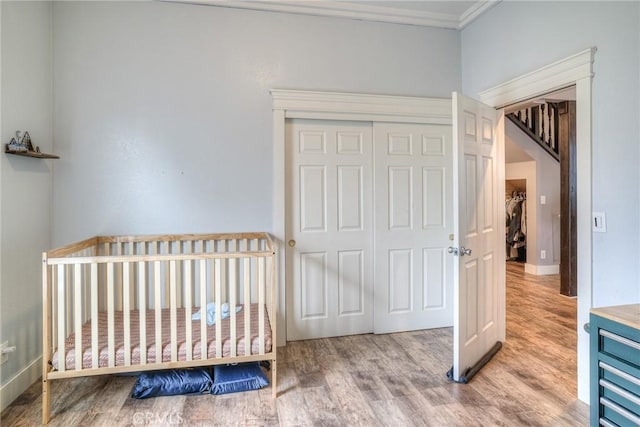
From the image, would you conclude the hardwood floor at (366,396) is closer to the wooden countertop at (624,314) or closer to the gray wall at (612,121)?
the gray wall at (612,121)

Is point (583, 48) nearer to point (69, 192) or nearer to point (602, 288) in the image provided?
point (602, 288)

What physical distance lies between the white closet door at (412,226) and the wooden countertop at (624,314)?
1.80 m

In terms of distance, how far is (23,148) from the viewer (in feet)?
7.19

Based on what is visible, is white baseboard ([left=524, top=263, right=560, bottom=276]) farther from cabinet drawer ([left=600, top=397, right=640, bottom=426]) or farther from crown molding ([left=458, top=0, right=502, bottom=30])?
cabinet drawer ([left=600, top=397, right=640, bottom=426])

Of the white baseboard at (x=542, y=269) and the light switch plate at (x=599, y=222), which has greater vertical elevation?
the light switch plate at (x=599, y=222)

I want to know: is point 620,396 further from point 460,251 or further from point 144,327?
point 144,327

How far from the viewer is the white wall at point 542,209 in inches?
215

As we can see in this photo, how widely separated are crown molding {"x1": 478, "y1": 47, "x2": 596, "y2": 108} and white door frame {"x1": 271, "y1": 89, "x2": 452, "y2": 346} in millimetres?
678

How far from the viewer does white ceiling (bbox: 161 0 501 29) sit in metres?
2.87

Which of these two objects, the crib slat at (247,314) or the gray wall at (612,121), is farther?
the crib slat at (247,314)

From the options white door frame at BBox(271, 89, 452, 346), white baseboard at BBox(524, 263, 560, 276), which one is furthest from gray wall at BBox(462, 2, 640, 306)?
white baseboard at BBox(524, 263, 560, 276)

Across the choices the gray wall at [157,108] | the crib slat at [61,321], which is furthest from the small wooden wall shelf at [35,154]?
the crib slat at [61,321]

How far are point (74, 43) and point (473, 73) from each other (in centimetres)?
327

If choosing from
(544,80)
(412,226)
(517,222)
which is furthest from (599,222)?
(517,222)
